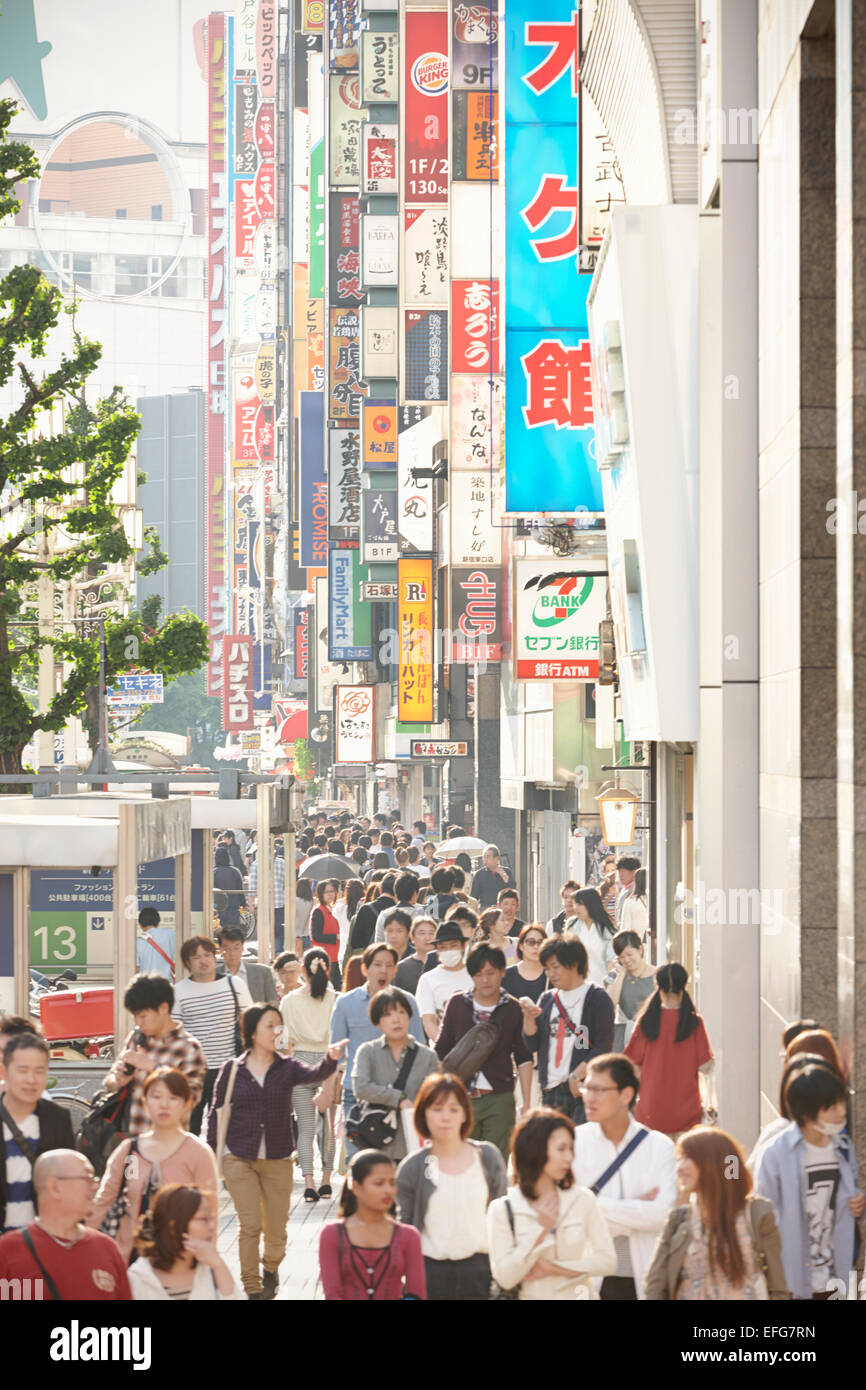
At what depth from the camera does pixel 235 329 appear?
116m

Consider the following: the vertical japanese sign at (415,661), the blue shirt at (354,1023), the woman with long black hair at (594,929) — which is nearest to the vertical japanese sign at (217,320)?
the vertical japanese sign at (415,661)

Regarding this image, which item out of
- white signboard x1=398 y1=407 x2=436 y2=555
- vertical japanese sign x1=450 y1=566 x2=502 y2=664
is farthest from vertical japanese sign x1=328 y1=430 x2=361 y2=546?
vertical japanese sign x1=450 y1=566 x2=502 y2=664

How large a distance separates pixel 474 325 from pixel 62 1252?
23.8m

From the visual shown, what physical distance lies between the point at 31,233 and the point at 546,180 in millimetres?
167856

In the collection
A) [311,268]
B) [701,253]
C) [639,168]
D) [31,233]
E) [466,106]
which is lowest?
[701,253]

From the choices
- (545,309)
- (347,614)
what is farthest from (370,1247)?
(347,614)

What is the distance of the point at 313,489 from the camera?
5369 centimetres

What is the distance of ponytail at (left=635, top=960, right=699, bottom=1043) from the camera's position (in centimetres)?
898

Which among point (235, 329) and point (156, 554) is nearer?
point (156, 554)

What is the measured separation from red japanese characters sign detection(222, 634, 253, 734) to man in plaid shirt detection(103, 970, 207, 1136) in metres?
73.8

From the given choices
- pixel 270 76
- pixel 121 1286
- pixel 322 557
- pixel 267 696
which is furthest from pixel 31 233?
pixel 121 1286

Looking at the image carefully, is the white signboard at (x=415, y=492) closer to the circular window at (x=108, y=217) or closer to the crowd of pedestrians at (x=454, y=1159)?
the crowd of pedestrians at (x=454, y=1159)

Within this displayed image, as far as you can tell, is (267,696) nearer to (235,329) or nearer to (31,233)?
(235,329)

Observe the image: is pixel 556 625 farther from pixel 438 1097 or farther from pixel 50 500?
pixel 438 1097
